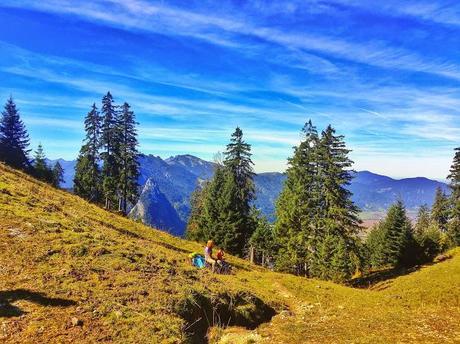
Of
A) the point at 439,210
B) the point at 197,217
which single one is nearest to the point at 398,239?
the point at 197,217

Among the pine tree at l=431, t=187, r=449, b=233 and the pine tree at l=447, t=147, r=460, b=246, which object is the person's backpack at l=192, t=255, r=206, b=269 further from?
the pine tree at l=431, t=187, r=449, b=233

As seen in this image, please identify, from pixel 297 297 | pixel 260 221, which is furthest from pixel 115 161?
pixel 297 297

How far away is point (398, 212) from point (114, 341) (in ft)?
203

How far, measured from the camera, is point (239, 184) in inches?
2133

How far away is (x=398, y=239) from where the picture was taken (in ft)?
200

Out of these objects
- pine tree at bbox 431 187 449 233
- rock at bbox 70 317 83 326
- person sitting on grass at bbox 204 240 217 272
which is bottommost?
rock at bbox 70 317 83 326

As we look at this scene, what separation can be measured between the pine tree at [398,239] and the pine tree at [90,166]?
154ft

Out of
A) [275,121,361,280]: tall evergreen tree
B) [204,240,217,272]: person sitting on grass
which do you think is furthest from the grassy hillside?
[275,121,361,280]: tall evergreen tree

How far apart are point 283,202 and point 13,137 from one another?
43291 mm

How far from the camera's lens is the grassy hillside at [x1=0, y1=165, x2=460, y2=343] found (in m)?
11.0

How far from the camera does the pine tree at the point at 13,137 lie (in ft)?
186

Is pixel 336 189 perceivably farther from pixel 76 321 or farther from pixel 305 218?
pixel 76 321

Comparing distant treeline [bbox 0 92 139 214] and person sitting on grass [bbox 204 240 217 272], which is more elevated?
distant treeline [bbox 0 92 139 214]

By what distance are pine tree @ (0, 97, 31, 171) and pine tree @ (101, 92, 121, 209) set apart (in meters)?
11.4
